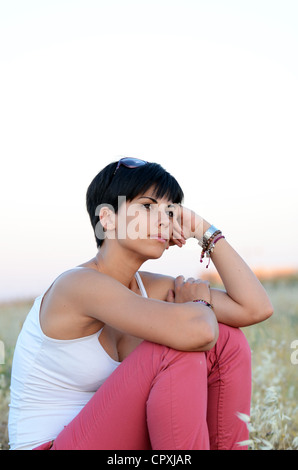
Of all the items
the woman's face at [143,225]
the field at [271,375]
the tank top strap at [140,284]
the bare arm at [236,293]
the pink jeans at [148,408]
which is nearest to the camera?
the pink jeans at [148,408]

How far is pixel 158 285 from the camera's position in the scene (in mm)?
3221

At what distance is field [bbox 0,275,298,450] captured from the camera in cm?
375

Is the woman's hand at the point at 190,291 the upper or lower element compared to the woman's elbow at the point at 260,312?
upper

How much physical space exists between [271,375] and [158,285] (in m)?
2.10

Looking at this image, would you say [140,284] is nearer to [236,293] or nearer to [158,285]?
[158,285]

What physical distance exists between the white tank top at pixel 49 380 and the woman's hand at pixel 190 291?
51cm

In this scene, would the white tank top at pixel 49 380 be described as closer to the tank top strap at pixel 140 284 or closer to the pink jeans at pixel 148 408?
the pink jeans at pixel 148 408

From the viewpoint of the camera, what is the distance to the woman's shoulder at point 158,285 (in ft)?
10.5

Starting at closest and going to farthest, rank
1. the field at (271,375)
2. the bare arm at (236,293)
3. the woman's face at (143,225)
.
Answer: the woman's face at (143,225), the bare arm at (236,293), the field at (271,375)
